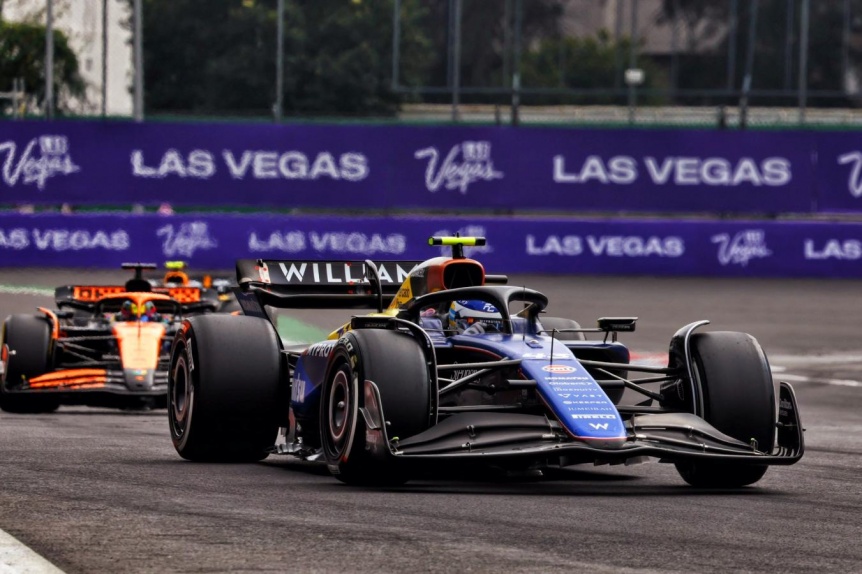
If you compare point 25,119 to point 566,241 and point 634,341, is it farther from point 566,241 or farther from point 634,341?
point 634,341

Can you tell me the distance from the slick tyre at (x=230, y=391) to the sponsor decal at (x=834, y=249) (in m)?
20.3

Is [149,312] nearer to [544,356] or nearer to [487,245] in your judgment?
[544,356]

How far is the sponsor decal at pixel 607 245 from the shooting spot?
2902 centimetres

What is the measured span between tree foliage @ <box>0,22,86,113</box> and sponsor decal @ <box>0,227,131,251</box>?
11874 millimetres

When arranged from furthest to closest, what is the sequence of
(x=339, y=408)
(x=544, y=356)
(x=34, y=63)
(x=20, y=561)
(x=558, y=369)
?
(x=34, y=63), (x=339, y=408), (x=544, y=356), (x=558, y=369), (x=20, y=561)

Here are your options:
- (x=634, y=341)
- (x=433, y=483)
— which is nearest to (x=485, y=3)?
(x=634, y=341)

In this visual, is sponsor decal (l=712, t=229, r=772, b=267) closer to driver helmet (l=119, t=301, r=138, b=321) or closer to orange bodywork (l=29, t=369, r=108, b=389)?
driver helmet (l=119, t=301, r=138, b=321)

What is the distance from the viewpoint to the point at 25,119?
3005 cm

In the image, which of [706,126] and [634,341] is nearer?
[634,341]

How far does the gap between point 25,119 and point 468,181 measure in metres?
7.64

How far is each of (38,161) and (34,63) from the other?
15.0m

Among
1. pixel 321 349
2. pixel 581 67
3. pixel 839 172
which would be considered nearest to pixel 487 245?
pixel 839 172

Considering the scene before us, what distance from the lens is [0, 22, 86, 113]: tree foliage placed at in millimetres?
41125

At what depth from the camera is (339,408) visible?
9094mm
